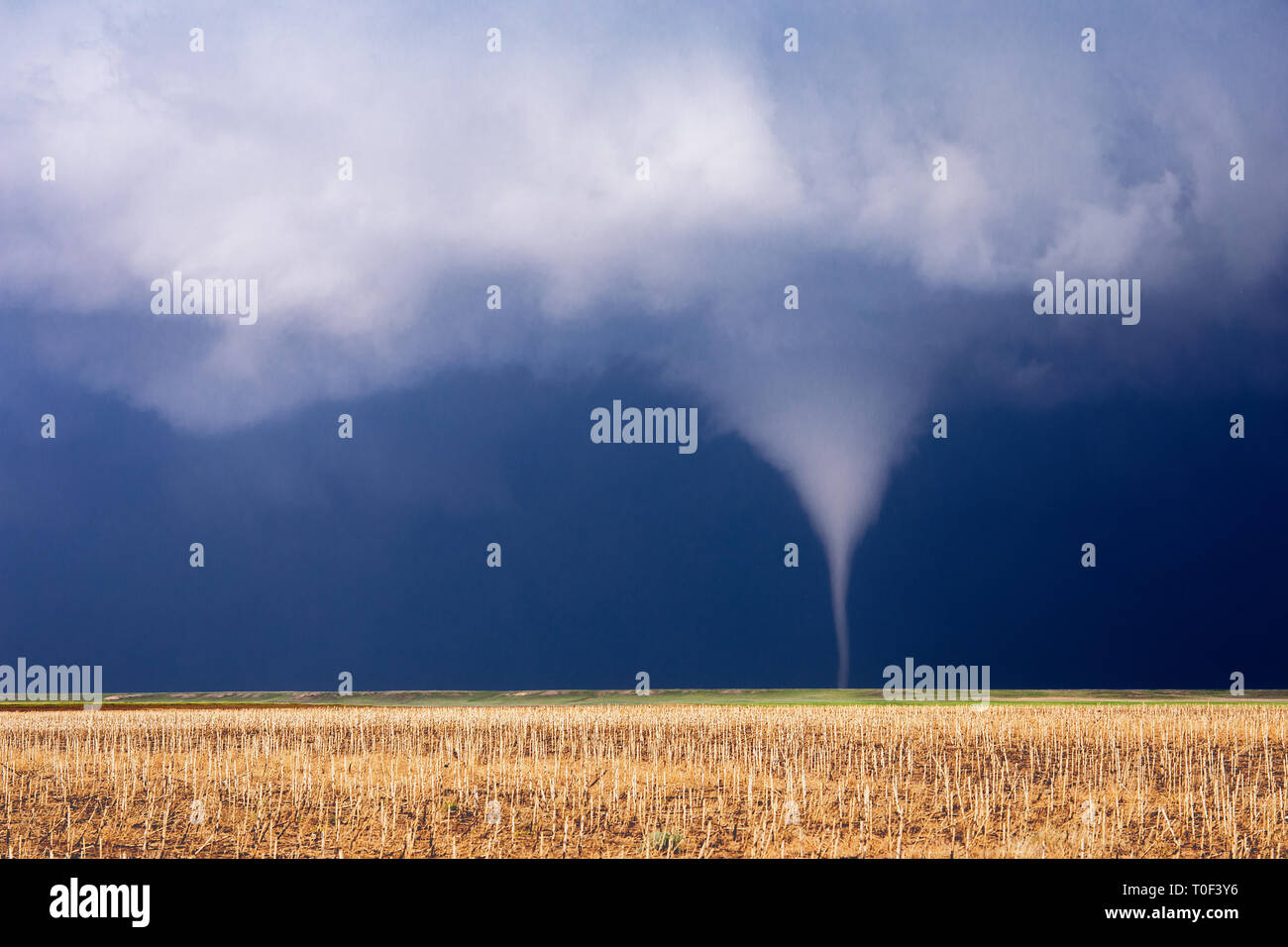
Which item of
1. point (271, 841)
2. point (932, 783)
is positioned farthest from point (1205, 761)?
point (271, 841)

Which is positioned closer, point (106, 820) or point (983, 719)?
point (106, 820)

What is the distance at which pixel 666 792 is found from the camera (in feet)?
68.0

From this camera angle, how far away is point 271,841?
16.4 metres

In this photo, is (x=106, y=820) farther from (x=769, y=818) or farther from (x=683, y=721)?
(x=683, y=721)

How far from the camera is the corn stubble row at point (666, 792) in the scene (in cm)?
1595

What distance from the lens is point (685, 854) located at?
590 inches

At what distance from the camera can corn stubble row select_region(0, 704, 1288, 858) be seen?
15945 millimetres

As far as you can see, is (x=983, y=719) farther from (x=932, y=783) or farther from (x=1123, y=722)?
(x=932, y=783)

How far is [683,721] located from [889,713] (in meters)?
10.3
